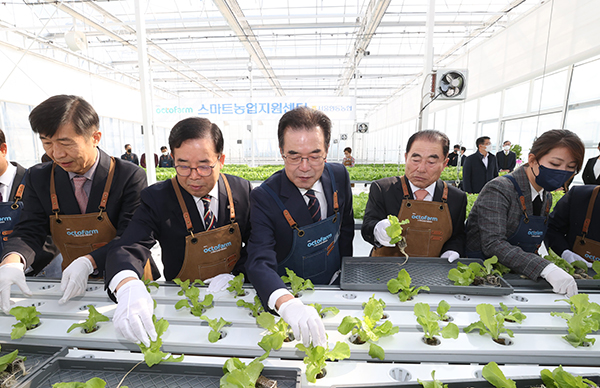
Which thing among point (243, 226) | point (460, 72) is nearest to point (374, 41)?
point (460, 72)

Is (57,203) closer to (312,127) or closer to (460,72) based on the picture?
(312,127)

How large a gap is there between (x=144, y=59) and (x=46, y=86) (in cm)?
963

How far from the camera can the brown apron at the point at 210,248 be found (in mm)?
1575

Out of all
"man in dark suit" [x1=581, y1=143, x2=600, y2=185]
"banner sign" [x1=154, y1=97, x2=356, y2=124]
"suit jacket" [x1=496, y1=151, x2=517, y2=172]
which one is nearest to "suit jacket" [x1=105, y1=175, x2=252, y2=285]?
"man in dark suit" [x1=581, y1=143, x2=600, y2=185]

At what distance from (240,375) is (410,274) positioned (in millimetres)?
974

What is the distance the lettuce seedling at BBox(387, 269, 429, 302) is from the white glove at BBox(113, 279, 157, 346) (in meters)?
0.90

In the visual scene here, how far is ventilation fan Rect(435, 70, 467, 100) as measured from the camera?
3773 millimetres

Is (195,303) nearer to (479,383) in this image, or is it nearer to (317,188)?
(317,188)

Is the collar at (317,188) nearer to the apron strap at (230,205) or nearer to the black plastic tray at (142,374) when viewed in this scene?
the apron strap at (230,205)

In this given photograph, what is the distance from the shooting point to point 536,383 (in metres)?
0.80

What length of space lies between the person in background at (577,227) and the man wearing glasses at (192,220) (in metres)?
2.02

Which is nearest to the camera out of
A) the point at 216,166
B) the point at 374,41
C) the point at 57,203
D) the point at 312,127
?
the point at 312,127

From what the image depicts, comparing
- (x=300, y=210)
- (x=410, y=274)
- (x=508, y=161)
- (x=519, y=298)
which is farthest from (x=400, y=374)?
(x=508, y=161)

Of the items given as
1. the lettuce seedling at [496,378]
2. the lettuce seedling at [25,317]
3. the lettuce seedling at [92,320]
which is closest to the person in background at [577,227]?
the lettuce seedling at [496,378]
